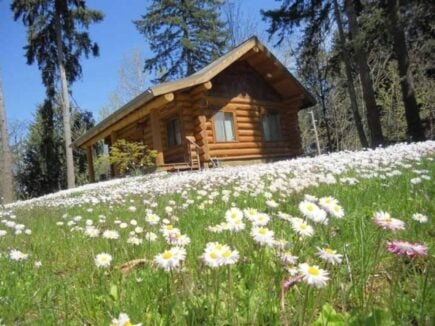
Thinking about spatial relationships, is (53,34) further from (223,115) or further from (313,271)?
(313,271)

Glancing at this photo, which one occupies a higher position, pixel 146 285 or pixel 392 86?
pixel 392 86

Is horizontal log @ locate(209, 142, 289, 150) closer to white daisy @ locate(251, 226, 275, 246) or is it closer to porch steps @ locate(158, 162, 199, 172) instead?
porch steps @ locate(158, 162, 199, 172)

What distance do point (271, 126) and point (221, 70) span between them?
5133 millimetres

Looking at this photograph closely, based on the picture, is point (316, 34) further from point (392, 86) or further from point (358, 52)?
point (392, 86)

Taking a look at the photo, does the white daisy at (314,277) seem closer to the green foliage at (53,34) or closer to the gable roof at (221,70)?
the gable roof at (221,70)

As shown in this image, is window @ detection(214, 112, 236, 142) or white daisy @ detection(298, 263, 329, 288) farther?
window @ detection(214, 112, 236, 142)

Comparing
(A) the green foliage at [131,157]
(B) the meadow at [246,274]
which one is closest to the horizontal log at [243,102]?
(A) the green foliage at [131,157]

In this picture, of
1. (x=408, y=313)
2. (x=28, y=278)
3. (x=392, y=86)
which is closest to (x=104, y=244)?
(x=28, y=278)

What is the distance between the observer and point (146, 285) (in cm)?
194

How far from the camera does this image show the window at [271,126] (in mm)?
19672

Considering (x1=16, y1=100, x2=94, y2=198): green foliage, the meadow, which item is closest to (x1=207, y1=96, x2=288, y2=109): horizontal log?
the meadow

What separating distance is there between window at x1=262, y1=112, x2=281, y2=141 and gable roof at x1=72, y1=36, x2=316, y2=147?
1.42 m

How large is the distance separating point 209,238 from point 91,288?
108 cm

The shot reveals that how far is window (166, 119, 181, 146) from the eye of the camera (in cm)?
1773
